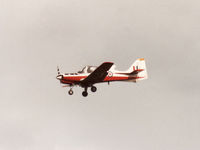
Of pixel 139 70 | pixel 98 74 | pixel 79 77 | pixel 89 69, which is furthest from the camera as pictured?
pixel 139 70

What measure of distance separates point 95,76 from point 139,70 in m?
5.40

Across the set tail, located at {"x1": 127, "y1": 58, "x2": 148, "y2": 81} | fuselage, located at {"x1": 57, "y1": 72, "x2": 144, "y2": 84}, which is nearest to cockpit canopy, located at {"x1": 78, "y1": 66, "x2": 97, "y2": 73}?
fuselage, located at {"x1": 57, "y1": 72, "x2": 144, "y2": 84}

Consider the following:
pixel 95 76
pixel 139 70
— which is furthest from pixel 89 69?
pixel 139 70

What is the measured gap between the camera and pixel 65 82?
123ft

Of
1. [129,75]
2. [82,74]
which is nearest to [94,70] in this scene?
[82,74]

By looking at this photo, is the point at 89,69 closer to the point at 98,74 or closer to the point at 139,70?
the point at 98,74

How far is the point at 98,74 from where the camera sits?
122 ft

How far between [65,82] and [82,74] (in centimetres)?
171

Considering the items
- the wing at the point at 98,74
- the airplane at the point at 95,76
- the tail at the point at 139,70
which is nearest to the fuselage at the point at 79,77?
the airplane at the point at 95,76

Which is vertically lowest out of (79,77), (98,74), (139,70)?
(79,77)

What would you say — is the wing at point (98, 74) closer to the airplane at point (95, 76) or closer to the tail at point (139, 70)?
the airplane at point (95, 76)

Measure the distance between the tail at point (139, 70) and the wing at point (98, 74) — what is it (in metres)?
3.76

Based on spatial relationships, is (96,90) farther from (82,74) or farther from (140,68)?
(140,68)

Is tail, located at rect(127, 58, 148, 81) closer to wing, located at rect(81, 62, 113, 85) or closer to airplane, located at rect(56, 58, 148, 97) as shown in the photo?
airplane, located at rect(56, 58, 148, 97)
